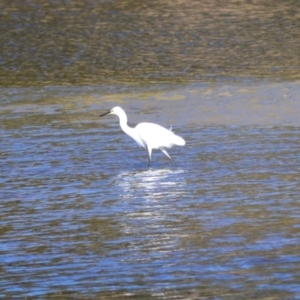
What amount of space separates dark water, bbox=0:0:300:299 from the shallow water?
0.8 inches

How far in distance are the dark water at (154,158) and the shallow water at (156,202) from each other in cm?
2

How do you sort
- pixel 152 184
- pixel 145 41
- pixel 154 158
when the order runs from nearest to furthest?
pixel 152 184, pixel 154 158, pixel 145 41

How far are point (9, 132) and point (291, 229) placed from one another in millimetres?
7253

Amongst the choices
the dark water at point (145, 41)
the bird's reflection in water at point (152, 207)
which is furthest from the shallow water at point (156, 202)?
the dark water at point (145, 41)

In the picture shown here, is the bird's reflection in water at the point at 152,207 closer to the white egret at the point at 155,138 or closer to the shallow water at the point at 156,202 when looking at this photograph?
the shallow water at the point at 156,202

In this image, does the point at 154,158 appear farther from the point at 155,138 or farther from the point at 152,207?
the point at 152,207

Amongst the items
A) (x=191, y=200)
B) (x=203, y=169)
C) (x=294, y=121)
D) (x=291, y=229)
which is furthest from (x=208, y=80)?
(x=291, y=229)

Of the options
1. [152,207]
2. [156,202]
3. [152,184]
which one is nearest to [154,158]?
[152,184]

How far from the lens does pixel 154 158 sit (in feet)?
41.4

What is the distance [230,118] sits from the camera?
14.5 meters

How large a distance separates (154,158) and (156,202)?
345 cm

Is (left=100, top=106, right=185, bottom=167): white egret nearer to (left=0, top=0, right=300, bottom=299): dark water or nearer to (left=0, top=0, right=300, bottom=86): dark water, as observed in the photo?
(left=0, top=0, right=300, bottom=299): dark water

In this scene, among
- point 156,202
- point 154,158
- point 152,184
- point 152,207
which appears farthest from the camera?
point 154,158

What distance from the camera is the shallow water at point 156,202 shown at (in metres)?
6.61
